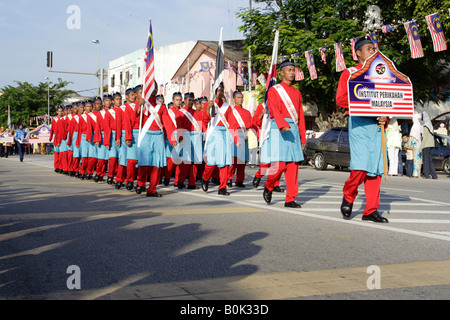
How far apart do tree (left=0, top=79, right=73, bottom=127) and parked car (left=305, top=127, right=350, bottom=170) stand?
156 ft

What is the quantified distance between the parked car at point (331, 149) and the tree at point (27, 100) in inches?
1867

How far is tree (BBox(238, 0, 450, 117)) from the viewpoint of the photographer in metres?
24.2

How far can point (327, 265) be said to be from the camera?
4809 mm

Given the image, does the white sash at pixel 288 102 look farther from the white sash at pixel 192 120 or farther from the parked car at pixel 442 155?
the parked car at pixel 442 155

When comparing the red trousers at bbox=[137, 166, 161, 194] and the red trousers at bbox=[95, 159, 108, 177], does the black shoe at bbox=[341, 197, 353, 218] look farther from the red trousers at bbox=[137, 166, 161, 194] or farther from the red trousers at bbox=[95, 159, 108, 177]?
the red trousers at bbox=[95, 159, 108, 177]

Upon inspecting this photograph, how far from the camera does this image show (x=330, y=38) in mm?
25281

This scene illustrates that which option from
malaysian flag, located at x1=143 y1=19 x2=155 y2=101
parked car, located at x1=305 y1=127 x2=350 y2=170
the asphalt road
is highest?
malaysian flag, located at x1=143 y1=19 x2=155 y2=101

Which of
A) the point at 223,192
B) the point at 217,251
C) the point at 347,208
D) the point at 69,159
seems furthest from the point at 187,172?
the point at 217,251

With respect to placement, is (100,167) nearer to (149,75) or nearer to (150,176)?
(150,176)

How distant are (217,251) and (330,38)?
2144cm

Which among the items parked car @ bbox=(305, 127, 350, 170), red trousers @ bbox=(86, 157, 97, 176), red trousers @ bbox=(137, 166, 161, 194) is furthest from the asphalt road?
parked car @ bbox=(305, 127, 350, 170)

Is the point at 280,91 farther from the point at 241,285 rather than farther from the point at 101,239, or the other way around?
the point at 241,285

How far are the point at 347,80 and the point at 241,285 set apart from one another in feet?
12.9

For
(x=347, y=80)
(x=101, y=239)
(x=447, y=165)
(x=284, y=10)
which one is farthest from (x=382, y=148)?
(x=284, y=10)
